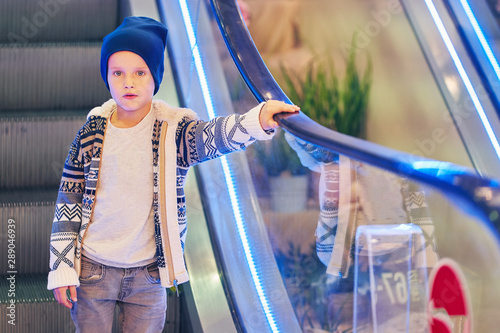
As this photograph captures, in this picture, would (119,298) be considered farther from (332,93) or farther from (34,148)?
(332,93)

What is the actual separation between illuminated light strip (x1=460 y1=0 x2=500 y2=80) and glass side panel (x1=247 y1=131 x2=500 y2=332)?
7.36 feet

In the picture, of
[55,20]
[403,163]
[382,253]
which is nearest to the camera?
[403,163]

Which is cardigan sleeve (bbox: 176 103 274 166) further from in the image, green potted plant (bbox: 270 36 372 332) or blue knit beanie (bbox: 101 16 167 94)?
green potted plant (bbox: 270 36 372 332)

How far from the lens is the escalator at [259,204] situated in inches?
43.4

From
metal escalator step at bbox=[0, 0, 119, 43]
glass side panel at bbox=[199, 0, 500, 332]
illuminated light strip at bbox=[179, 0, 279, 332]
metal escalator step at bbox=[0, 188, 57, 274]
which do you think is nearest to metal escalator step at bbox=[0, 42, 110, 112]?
metal escalator step at bbox=[0, 0, 119, 43]

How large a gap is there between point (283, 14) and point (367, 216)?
14.7 feet

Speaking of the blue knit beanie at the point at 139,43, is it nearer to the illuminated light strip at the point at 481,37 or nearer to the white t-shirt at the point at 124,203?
the white t-shirt at the point at 124,203

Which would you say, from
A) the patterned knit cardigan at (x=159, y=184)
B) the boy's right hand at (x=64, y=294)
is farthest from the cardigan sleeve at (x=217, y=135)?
the boy's right hand at (x=64, y=294)

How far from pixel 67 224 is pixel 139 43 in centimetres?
55

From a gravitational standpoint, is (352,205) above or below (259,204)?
below

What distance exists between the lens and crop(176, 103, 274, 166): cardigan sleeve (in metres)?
1.68

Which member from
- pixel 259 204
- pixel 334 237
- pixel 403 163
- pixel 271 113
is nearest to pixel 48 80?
pixel 259 204

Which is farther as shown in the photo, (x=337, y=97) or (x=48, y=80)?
(x=337, y=97)

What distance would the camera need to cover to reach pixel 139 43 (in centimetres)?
181
